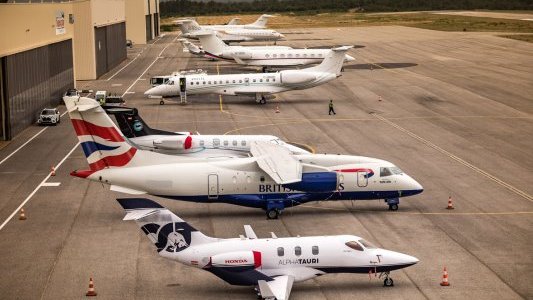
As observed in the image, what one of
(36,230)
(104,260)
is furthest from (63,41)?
(104,260)

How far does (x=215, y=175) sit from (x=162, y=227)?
11.2m

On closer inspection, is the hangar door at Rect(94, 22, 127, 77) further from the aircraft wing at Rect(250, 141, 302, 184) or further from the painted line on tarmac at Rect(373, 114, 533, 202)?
the aircraft wing at Rect(250, 141, 302, 184)

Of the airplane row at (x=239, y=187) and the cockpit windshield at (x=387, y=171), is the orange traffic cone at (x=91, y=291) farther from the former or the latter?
the cockpit windshield at (x=387, y=171)

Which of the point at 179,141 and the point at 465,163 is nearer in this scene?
the point at 179,141

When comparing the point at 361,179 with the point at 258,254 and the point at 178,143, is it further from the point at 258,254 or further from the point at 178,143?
the point at 258,254

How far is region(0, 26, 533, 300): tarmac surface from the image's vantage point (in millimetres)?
36312

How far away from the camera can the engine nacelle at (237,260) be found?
33562 mm

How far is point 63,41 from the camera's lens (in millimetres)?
93750

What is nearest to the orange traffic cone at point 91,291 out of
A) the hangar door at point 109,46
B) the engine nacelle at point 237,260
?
the engine nacelle at point 237,260

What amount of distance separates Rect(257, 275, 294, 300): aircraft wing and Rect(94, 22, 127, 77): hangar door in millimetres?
82908

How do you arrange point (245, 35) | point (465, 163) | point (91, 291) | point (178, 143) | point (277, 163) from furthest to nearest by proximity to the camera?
point (245, 35) < point (465, 163) < point (178, 143) < point (277, 163) < point (91, 291)

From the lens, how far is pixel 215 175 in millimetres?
45344

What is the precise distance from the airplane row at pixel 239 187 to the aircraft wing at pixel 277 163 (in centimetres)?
5

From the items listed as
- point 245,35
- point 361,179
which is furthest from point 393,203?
point 245,35
